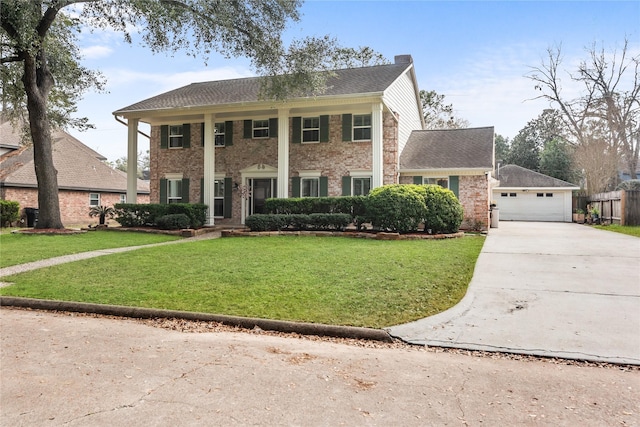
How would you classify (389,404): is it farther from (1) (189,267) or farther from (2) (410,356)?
(1) (189,267)

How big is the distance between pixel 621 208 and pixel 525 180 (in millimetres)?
9826

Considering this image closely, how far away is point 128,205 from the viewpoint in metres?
16.8

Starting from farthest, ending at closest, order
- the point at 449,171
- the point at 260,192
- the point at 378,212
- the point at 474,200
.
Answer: the point at 260,192 < the point at 449,171 < the point at 474,200 < the point at 378,212

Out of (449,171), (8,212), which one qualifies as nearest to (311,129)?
(449,171)

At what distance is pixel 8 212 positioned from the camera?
67.4ft

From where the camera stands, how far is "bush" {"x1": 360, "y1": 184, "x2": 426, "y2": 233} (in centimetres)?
1325

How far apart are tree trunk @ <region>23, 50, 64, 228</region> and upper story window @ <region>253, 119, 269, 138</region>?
790cm

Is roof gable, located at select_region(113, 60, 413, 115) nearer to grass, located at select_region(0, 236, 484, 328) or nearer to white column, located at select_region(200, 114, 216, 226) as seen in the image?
white column, located at select_region(200, 114, 216, 226)

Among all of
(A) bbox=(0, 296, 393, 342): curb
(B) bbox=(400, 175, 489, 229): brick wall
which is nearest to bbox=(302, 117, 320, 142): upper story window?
(B) bbox=(400, 175, 489, 229): brick wall

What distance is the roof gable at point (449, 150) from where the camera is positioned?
17438 mm

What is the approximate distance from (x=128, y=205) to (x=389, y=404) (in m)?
16.1

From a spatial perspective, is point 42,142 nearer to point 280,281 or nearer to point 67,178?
point 67,178

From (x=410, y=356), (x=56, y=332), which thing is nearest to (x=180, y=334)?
(x=56, y=332)

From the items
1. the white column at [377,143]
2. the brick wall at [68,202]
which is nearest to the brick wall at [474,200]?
the white column at [377,143]
